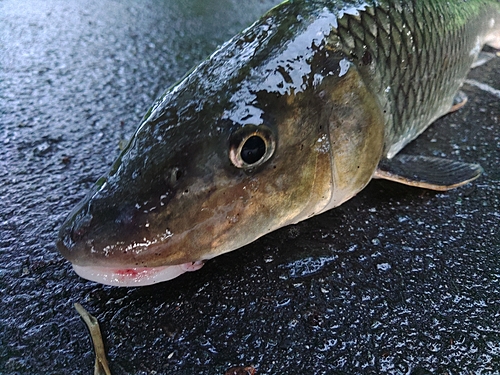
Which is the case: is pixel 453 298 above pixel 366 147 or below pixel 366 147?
below

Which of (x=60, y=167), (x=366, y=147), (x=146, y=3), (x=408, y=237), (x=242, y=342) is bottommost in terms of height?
(x=408, y=237)

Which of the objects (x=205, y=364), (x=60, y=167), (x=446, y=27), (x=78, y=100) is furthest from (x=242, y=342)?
(x=78, y=100)

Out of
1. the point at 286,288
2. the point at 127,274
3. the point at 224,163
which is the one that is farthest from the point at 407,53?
the point at 127,274

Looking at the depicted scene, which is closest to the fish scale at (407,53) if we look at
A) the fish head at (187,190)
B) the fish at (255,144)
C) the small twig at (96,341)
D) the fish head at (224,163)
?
the fish at (255,144)

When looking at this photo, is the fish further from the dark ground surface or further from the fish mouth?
the dark ground surface

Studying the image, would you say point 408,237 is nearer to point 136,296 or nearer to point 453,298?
point 453,298

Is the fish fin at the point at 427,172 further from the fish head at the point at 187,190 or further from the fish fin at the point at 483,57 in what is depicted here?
the fish fin at the point at 483,57

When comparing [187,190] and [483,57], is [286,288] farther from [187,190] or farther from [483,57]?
[483,57]

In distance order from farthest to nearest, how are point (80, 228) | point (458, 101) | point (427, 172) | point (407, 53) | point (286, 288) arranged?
point (458, 101) → point (427, 172) → point (407, 53) → point (286, 288) → point (80, 228)
